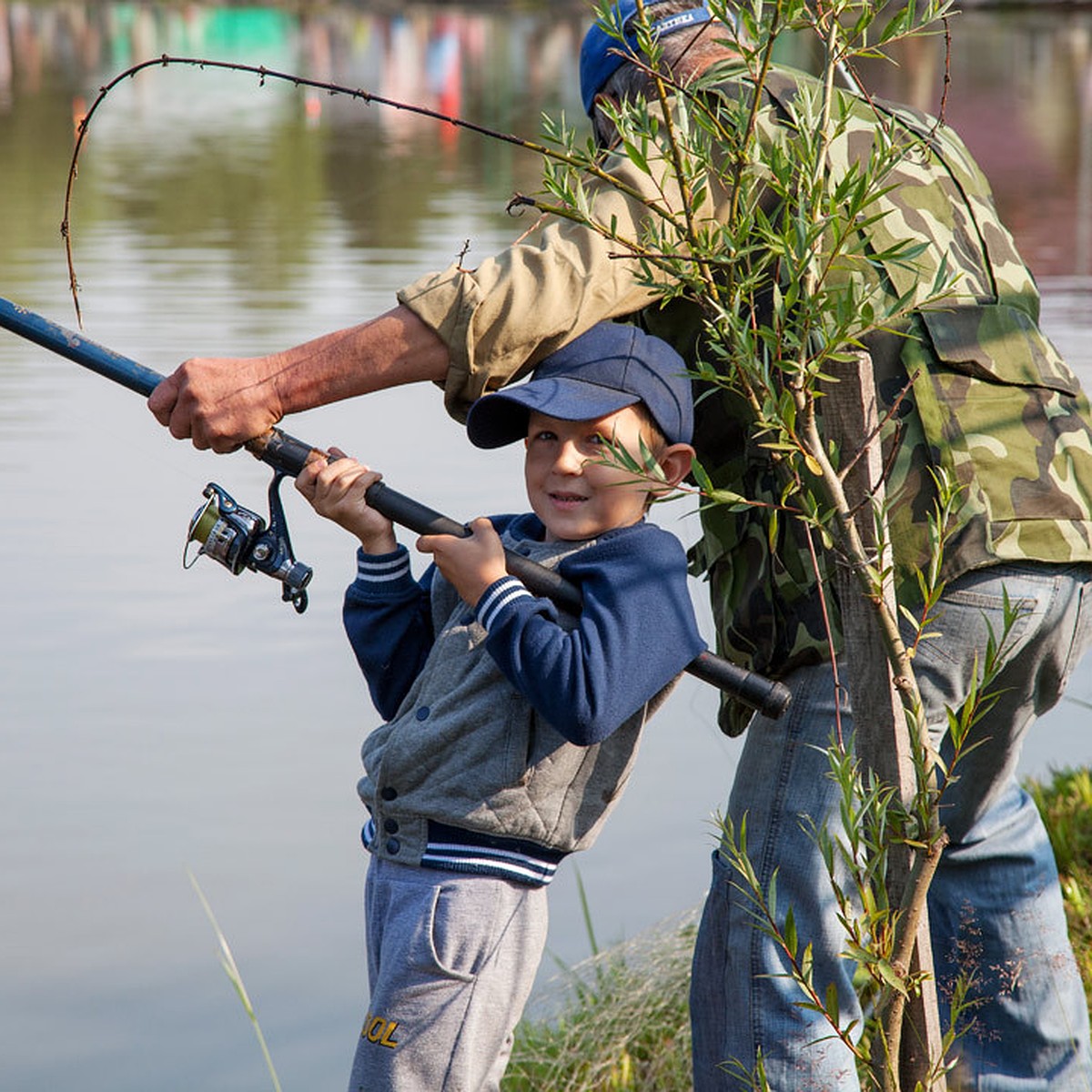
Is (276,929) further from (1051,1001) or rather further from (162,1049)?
(1051,1001)

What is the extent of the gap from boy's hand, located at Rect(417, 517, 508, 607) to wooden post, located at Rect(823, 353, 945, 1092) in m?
0.44

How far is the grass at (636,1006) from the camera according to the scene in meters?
3.33

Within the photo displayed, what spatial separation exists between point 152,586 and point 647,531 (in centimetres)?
478

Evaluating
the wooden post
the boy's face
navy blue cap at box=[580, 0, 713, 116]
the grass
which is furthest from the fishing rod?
the grass

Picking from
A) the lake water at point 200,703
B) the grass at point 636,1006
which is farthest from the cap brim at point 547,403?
the grass at point 636,1006

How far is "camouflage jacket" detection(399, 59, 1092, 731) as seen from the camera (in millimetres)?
2320

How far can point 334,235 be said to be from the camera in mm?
15516

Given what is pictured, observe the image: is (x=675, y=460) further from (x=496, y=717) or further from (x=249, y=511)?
(x=249, y=511)

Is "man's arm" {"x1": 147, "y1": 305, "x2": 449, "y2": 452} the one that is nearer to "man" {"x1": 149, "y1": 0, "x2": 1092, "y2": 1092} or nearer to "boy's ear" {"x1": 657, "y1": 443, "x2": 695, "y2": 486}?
"man" {"x1": 149, "y1": 0, "x2": 1092, "y2": 1092}

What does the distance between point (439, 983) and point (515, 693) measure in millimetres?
367

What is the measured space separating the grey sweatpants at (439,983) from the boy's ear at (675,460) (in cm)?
57

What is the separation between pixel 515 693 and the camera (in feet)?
7.61

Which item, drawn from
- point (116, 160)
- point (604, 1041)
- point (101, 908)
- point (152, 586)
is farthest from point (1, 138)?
point (604, 1041)

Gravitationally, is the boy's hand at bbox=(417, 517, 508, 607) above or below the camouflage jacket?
below
